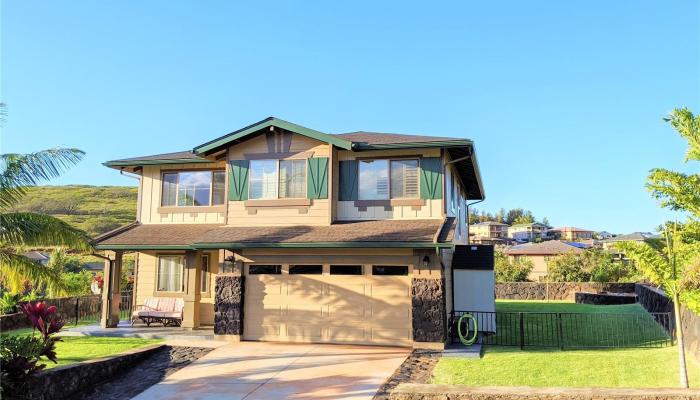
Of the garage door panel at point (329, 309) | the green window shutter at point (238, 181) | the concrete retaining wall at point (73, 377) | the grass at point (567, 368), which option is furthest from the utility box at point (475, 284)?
the concrete retaining wall at point (73, 377)

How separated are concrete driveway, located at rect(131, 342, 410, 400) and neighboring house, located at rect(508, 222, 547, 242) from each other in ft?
377

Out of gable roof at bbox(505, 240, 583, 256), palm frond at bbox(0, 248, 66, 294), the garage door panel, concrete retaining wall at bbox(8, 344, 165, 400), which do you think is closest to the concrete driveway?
the garage door panel

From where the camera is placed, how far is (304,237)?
1294cm

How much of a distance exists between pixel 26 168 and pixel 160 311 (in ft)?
22.8

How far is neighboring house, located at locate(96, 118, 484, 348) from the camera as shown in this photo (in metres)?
12.5

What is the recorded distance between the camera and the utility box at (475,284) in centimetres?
1516

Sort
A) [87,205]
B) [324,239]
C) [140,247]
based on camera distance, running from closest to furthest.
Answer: [324,239], [140,247], [87,205]

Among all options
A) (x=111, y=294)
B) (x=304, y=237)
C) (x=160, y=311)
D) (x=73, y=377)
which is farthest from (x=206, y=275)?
(x=73, y=377)

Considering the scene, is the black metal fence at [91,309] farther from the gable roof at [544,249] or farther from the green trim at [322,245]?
the gable roof at [544,249]

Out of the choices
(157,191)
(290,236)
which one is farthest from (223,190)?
(290,236)

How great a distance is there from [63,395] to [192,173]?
8.71m

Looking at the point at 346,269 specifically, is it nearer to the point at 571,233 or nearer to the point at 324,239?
the point at 324,239

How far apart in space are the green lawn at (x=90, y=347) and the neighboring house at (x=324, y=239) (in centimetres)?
186

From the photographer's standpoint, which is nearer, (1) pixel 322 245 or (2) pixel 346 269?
(1) pixel 322 245
